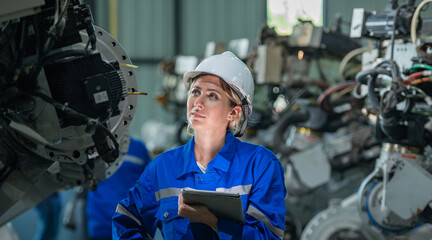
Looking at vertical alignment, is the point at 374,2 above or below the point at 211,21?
above

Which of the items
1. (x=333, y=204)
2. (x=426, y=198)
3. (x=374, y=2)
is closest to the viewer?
(x=426, y=198)

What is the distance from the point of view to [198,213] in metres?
2.34

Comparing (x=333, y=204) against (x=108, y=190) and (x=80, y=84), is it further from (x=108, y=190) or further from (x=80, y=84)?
(x=80, y=84)

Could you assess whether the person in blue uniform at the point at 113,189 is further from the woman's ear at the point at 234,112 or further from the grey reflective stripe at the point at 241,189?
the grey reflective stripe at the point at 241,189

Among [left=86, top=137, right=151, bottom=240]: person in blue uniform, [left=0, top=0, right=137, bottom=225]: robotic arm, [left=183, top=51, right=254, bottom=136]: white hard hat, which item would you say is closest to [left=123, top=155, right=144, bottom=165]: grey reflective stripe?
[left=86, top=137, right=151, bottom=240]: person in blue uniform

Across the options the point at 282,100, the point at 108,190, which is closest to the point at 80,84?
the point at 108,190

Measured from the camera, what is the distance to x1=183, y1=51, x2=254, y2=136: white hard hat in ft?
8.64

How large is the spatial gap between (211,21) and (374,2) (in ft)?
21.1

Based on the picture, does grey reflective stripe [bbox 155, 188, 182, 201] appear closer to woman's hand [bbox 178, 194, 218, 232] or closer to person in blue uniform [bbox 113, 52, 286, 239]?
person in blue uniform [bbox 113, 52, 286, 239]

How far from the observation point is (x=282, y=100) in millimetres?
6355

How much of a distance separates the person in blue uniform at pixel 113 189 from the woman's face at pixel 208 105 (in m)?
2.10

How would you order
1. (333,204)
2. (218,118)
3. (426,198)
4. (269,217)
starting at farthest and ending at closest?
(333,204)
(426,198)
(218,118)
(269,217)

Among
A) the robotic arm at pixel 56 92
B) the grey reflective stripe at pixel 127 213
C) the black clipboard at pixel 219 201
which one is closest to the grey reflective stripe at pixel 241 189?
the black clipboard at pixel 219 201

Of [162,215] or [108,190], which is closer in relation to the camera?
[162,215]
